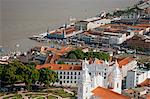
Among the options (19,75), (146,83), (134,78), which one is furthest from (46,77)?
(146,83)

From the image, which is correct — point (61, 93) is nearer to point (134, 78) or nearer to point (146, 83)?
point (134, 78)

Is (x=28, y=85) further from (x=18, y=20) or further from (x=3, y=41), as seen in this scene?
(x=18, y=20)

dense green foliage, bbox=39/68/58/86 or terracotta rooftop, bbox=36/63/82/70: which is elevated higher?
terracotta rooftop, bbox=36/63/82/70

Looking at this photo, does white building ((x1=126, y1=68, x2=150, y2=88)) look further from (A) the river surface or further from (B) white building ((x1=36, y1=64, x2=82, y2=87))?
(A) the river surface

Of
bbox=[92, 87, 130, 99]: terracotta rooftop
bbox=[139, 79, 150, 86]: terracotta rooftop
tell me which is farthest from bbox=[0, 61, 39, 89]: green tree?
bbox=[92, 87, 130, 99]: terracotta rooftop

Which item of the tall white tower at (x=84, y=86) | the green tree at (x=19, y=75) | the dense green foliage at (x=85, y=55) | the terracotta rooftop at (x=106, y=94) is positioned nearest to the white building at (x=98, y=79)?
the tall white tower at (x=84, y=86)

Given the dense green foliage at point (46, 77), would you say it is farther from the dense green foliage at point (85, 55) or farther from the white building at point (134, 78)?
the dense green foliage at point (85, 55)
